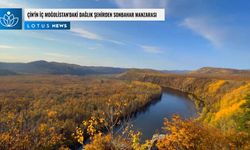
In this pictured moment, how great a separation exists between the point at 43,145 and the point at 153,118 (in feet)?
141

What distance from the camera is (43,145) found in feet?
97.6

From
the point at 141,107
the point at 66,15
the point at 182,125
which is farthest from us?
the point at 141,107

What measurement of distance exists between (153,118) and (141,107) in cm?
1580

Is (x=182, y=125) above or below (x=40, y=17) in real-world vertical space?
below

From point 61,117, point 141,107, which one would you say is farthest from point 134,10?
point 141,107

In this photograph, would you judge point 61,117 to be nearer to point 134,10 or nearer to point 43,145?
point 43,145

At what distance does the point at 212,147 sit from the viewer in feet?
67.8

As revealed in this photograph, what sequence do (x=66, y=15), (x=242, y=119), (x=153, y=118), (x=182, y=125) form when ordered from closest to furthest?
1. (x=66, y=15)
2. (x=182, y=125)
3. (x=242, y=119)
4. (x=153, y=118)

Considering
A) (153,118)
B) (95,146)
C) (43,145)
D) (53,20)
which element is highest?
(53,20)

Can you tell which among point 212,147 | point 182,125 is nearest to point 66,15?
point 182,125

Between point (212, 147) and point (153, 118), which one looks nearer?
point (212, 147)

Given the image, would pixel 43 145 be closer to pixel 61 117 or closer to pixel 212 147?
pixel 212 147

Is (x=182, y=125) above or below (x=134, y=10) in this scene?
below

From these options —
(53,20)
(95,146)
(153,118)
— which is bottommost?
(153,118)
